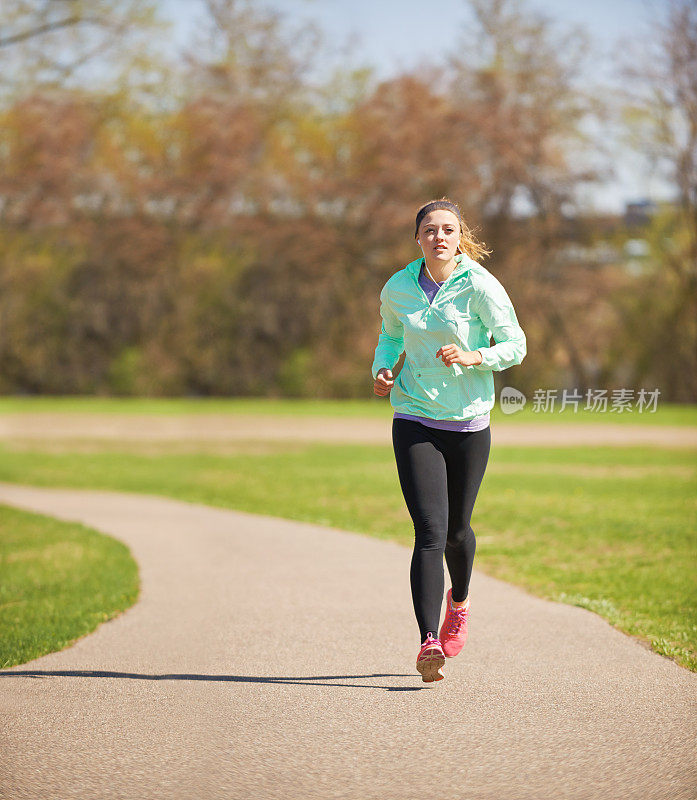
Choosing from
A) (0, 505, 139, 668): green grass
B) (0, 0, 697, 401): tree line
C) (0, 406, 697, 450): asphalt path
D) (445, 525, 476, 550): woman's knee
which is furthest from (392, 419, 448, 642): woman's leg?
(0, 0, 697, 401): tree line

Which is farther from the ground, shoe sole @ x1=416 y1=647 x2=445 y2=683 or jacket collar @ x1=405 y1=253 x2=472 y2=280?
jacket collar @ x1=405 y1=253 x2=472 y2=280

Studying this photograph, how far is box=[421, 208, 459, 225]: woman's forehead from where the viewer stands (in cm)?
505

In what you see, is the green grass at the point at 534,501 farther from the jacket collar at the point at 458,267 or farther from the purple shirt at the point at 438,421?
the jacket collar at the point at 458,267

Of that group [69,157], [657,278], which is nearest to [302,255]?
[69,157]

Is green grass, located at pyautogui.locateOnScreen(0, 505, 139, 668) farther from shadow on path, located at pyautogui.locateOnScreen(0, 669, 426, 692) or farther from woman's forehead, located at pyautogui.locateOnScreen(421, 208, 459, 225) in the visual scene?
woman's forehead, located at pyautogui.locateOnScreen(421, 208, 459, 225)

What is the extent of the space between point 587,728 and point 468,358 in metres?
1.65

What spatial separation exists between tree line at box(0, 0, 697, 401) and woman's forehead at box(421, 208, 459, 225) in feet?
104

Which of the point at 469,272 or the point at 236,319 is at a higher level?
the point at 469,272

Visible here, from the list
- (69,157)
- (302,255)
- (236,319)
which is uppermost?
(69,157)

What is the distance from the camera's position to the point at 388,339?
534cm

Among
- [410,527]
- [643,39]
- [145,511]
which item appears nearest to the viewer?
[410,527]

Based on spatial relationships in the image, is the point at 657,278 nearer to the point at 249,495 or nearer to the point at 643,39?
the point at 643,39

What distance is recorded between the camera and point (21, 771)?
3875 millimetres

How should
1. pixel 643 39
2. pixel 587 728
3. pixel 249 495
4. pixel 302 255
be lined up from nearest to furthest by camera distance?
1. pixel 587 728
2. pixel 249 495
3. pixel 643 39
4. pixel 302 255
